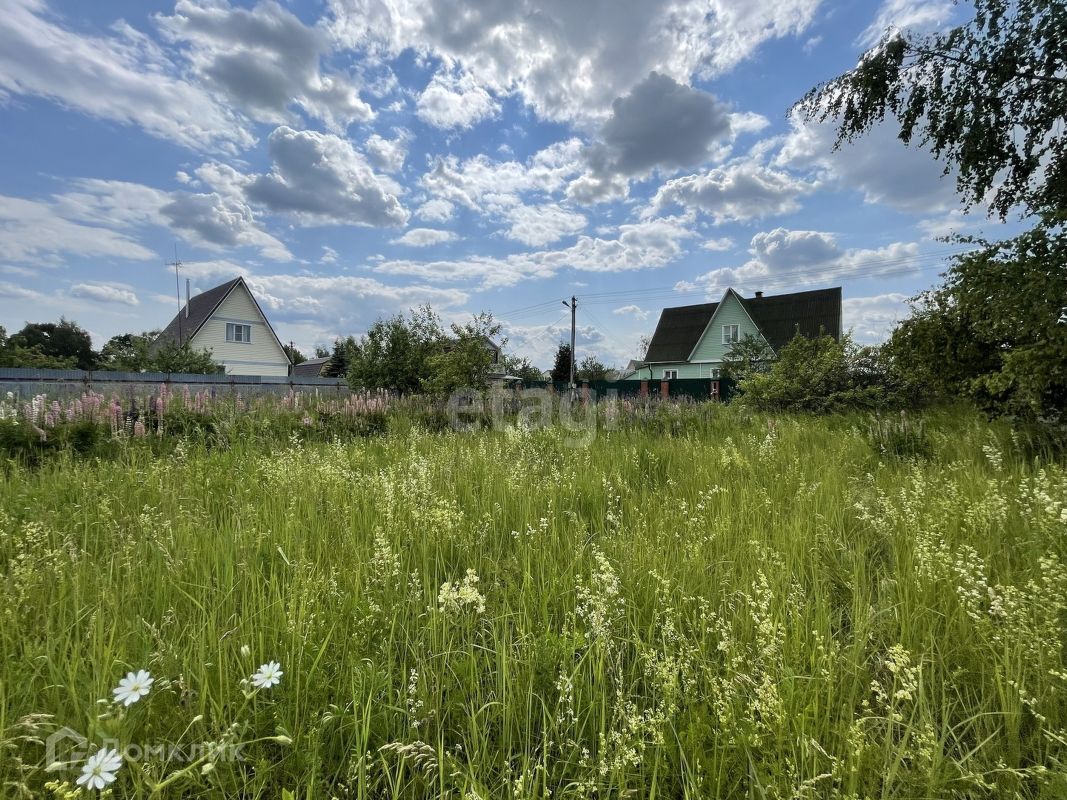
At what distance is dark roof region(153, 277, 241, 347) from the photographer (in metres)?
28.0

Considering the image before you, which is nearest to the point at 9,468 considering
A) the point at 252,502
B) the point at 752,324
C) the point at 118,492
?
the point at 118,492

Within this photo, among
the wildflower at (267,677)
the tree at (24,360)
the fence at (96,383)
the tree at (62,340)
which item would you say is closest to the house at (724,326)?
the fence at (96,383)

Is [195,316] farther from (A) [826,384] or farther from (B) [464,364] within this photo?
(A) [826,384]

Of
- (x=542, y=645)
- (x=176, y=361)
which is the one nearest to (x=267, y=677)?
(x=542, y=645)

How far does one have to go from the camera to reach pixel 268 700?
1.29m

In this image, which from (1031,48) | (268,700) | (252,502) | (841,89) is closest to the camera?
(268,700)

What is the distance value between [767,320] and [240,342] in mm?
35999

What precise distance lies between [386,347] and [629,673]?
16438mm

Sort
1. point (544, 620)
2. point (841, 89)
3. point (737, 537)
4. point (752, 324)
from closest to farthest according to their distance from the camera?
point (544, 620)
point (737, 537)
point (841, 89)
point (752, 324)

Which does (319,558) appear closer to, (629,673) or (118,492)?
(629,673)

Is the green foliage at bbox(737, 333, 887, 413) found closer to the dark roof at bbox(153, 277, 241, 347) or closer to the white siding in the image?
the white siding

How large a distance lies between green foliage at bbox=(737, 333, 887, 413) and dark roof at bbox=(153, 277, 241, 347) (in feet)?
104

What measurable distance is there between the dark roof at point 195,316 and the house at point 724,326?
1204 inches

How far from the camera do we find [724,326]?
104 ft
